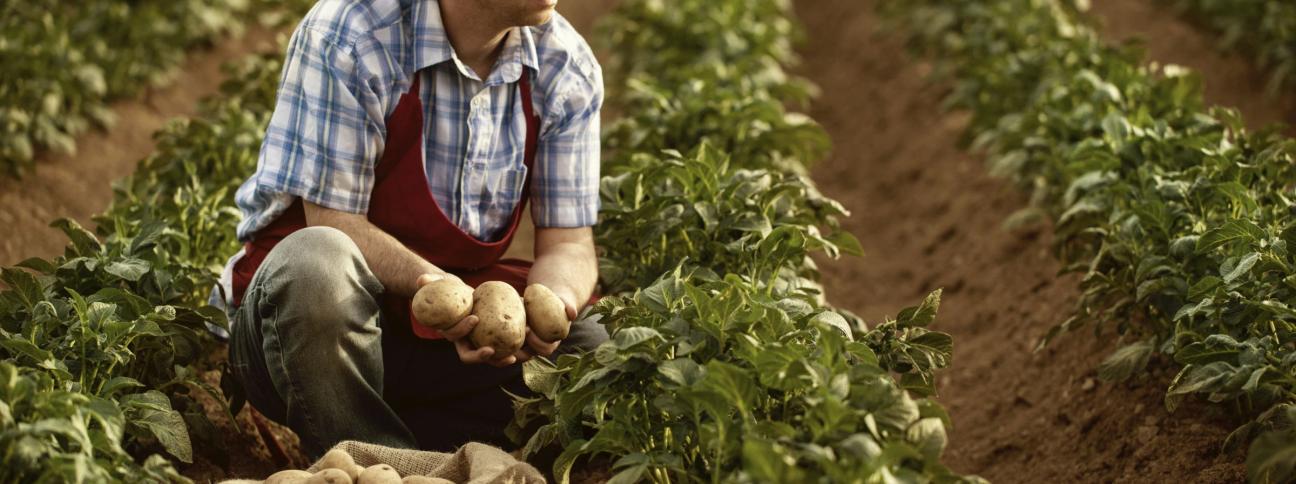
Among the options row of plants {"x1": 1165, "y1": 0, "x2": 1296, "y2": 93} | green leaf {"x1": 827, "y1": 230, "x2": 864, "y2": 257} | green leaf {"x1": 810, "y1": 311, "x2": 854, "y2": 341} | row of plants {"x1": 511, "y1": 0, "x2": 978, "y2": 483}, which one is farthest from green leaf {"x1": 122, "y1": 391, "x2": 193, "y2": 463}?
row of plants {"x1": 1165, "y1": 0, "x2": 1296, "y2": 93}

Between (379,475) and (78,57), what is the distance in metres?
3.69

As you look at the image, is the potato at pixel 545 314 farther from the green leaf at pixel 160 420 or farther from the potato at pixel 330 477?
the green leaf at pixel 160 420

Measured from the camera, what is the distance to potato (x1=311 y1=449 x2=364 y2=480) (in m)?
2.72

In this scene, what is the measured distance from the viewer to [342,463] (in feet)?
8.93

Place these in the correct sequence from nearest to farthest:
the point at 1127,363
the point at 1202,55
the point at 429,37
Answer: the point at 429,37, the point at 1127,363, the point at 1202,55

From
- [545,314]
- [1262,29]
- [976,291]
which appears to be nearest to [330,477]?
[545,314]

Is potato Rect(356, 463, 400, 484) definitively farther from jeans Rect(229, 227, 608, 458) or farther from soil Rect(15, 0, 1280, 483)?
soil Rect(15, 0, 1280, 483)

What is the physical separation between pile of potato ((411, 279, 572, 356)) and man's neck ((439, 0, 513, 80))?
1.96 ft

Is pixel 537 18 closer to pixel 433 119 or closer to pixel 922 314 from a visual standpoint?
pixel 433 119

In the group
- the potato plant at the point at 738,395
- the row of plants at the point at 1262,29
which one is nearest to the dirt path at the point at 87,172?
the potato plant at the point at 738,395

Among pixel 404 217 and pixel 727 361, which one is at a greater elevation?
pixel 404 217

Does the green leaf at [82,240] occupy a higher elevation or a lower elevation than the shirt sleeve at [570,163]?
lower

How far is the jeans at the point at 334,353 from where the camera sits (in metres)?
2.91

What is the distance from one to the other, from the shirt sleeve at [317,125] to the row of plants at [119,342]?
366 millimetres
